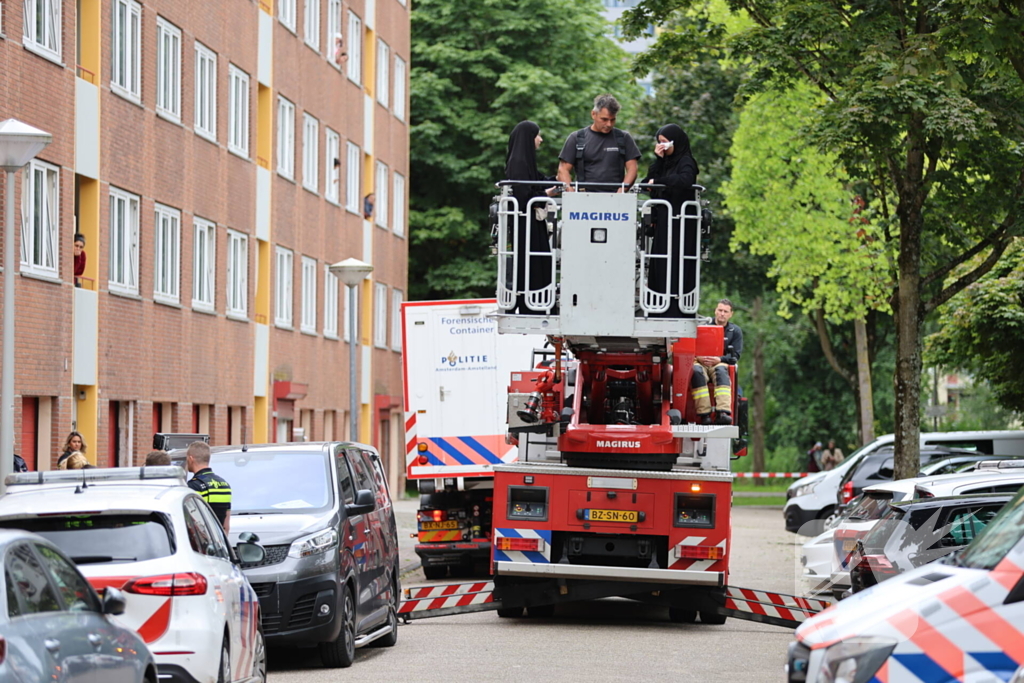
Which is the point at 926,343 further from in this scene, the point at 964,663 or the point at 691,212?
the point at 964,663

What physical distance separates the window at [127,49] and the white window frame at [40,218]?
302cm

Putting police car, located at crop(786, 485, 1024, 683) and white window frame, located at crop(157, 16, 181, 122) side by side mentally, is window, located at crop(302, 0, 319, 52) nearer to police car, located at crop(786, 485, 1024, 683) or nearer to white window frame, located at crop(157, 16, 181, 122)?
white window frame, located at crop(157, 16, 181, 122)

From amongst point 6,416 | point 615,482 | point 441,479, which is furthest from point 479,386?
point 6,416

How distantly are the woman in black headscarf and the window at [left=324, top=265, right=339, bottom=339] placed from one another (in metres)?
25.2

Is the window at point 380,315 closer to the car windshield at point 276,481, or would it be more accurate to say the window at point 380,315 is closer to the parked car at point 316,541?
the parked car at point 316,541

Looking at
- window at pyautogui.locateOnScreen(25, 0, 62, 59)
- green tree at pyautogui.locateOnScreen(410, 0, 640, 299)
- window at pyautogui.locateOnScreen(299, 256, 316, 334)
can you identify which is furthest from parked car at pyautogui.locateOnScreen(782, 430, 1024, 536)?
green tree at pyautogui.locateOnScreen(410, 0, 640, 299)

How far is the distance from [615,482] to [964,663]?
1002 cm

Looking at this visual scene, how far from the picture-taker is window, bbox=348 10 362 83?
43625 mm

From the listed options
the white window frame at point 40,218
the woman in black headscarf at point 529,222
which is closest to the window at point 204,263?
the white window frame at point 40,218

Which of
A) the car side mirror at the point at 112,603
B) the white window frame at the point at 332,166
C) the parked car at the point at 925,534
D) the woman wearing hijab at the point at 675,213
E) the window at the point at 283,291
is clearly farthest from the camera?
the white window frame at the point at 332,166

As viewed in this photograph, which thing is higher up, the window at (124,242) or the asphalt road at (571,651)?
the window at (124,242)

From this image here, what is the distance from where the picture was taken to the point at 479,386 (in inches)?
918

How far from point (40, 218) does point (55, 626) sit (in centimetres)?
1746

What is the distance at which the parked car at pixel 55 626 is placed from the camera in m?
6.93
